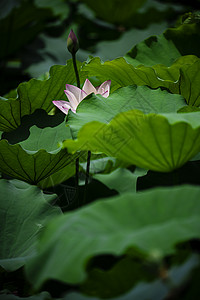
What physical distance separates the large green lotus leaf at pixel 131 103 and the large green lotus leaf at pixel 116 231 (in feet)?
1.35

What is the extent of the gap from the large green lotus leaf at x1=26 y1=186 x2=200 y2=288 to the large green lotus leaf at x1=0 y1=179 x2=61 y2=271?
397 mm

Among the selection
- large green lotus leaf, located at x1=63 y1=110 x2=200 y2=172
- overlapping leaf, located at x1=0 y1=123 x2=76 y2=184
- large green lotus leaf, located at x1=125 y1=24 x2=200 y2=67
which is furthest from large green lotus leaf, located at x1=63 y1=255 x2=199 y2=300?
large green lotus leaf, located at x1=125 y1=24 x2=200 y2=67

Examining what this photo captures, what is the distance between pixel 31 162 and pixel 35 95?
27 cm

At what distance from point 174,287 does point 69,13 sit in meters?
3.05

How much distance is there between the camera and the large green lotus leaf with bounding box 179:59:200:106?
1085mm

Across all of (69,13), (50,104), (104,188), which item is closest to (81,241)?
(104,188)

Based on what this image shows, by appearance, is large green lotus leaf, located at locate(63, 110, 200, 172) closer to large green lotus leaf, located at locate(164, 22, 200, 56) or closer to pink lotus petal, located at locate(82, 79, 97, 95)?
pink lotus petal, located at locate(82, 79, 97, 95)

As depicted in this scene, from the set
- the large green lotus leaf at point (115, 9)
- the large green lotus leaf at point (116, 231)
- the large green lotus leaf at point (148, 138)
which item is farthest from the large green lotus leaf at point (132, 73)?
the large green lotus leaf at point (115, 9)

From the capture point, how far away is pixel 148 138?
0.79 metres

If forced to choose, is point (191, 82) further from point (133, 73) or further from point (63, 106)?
point (63, 106)

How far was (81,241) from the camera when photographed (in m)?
0.56

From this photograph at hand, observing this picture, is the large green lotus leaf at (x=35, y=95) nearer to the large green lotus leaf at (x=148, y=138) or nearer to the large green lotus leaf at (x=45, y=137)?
the large green lotus leaf at (x=45, y=137)

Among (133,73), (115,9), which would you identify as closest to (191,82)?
(133,73)

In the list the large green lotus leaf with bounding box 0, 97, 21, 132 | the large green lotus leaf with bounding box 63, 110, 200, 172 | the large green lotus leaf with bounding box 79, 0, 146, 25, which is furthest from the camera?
the large green lotus leaf with bounding box 79, 0, 146, 25
